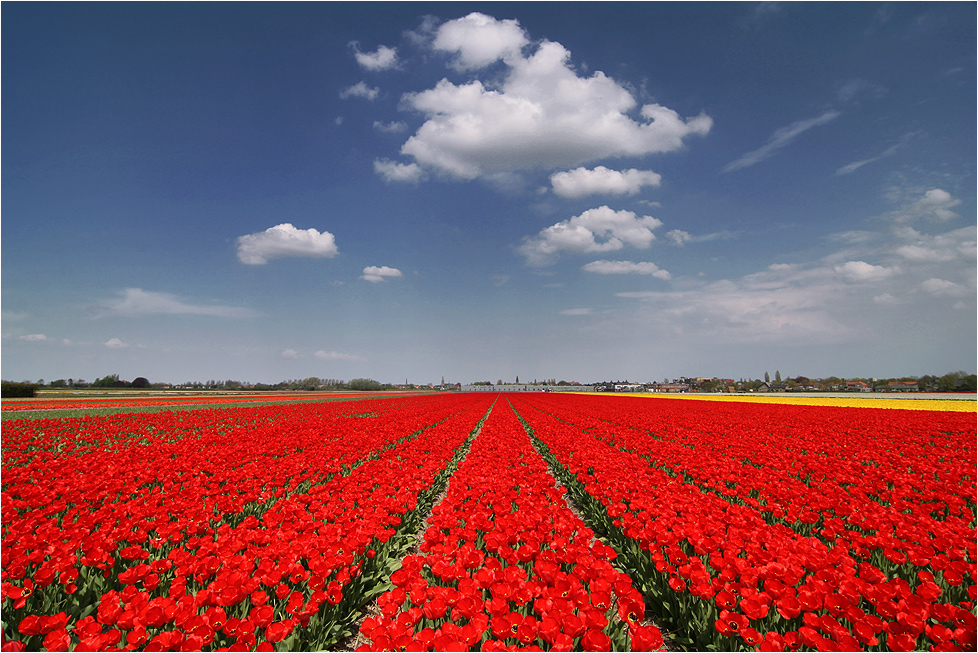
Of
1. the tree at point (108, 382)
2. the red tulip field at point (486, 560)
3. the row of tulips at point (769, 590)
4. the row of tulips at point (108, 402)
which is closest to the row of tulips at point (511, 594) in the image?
the red tulip field at point (486, 560)

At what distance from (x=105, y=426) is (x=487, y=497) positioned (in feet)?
65.4

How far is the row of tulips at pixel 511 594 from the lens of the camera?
280cm

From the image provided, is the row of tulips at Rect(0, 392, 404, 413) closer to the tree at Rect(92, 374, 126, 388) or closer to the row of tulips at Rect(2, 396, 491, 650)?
the row of tulips at Rect(2, 396, 491, 650)

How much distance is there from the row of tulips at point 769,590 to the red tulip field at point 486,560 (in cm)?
2

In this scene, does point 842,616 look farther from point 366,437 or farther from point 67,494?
point 366,437

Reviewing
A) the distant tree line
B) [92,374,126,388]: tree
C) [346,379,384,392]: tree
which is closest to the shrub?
the distant tree line

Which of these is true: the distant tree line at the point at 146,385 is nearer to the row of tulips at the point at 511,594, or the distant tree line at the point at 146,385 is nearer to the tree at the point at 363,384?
the tree at the point at 363,384

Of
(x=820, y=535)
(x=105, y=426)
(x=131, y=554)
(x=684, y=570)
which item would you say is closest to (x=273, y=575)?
(x=131, y=554)

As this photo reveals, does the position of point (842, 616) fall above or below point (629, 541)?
A: above

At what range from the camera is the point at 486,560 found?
437cm

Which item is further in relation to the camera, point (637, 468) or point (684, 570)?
point (637, 468)

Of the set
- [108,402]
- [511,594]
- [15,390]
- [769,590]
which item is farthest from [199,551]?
[15,390]

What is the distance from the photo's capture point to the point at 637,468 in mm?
8852

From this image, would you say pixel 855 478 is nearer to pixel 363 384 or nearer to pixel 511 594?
pixel 511 594
